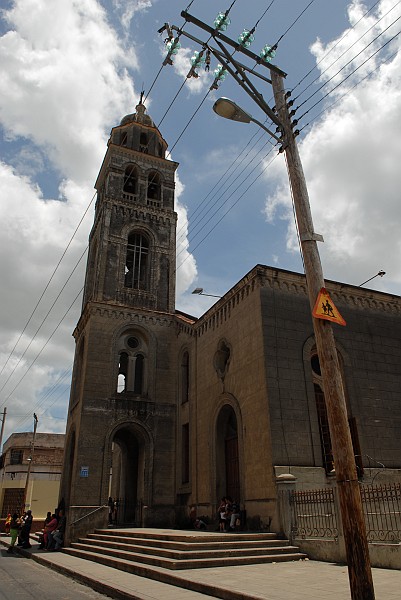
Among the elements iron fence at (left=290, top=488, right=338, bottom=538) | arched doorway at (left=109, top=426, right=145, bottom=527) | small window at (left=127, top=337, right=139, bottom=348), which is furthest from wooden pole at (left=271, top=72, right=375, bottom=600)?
small window at (left=127, top=337, right=139, bottom=348)

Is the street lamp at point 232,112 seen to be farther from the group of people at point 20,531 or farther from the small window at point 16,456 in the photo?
the small window at point 16,456

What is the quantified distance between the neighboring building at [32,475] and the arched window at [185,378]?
20.3 m

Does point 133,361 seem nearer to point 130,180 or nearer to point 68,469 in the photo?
point 68,469

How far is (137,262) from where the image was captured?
2744cm

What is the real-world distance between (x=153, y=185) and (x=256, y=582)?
2538 cm

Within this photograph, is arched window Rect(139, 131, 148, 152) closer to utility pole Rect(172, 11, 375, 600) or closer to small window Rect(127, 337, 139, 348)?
small window Rect(127, 337, 139, 348)

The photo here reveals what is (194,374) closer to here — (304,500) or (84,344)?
(84,344)

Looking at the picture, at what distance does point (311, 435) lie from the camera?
1573 cm

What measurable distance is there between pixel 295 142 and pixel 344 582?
825cm

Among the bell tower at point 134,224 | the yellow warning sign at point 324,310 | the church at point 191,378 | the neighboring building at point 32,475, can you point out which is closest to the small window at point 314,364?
the church at point 191,378

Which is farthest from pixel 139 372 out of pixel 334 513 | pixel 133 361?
pixel 334 513

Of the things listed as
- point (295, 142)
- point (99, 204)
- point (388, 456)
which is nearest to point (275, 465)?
point (388, 456)

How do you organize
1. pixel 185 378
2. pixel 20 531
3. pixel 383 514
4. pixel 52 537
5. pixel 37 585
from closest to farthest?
pixel 37 585 < pixel 383 514 < pixel 52 537 < pixel 20 531 < pixel 185 378

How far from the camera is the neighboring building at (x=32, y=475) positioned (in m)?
38.7
